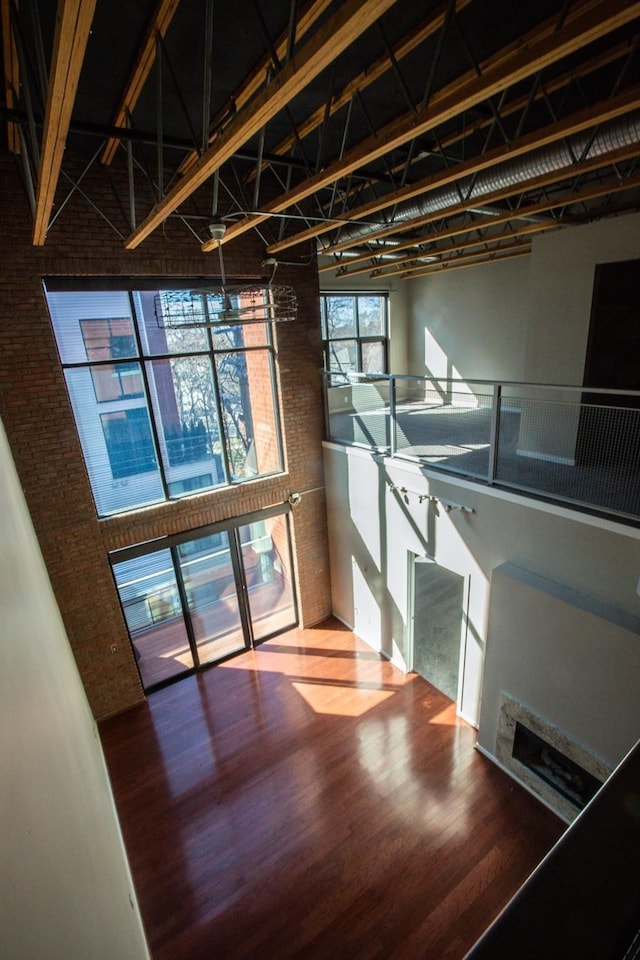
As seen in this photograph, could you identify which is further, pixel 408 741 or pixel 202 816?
pixel 408 741

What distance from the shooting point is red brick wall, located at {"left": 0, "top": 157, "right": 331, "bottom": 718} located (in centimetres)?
455

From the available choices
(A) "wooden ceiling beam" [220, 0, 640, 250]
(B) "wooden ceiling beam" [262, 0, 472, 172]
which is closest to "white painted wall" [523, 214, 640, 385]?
(A) "wooden ceiling beam" [220, 0, 640, 250]

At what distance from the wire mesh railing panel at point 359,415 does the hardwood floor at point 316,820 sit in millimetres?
3305

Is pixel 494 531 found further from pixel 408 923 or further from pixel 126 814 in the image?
pixel 126 814

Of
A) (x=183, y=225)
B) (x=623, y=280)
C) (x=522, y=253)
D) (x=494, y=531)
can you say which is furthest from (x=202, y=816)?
(x=522, y=253)

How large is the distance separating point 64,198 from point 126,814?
639 centimetres

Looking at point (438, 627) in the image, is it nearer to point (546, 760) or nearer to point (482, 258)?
point (546, 760)

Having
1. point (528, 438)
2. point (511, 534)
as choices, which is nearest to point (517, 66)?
point (511, 534)

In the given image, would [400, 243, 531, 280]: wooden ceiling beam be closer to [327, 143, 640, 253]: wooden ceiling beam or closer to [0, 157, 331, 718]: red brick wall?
[0, 157, 331, 718]: red brick wall

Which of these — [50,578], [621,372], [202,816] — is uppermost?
[621,372]

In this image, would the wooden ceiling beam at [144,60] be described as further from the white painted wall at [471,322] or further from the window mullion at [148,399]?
the white painted wall at [471,322]

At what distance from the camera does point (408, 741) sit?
530 centimetres

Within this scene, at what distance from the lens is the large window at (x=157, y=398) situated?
16.8 ft

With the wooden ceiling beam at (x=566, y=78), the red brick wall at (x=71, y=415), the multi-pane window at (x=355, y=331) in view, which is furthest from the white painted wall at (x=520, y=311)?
the red brick wall at (x=71, y=415)
